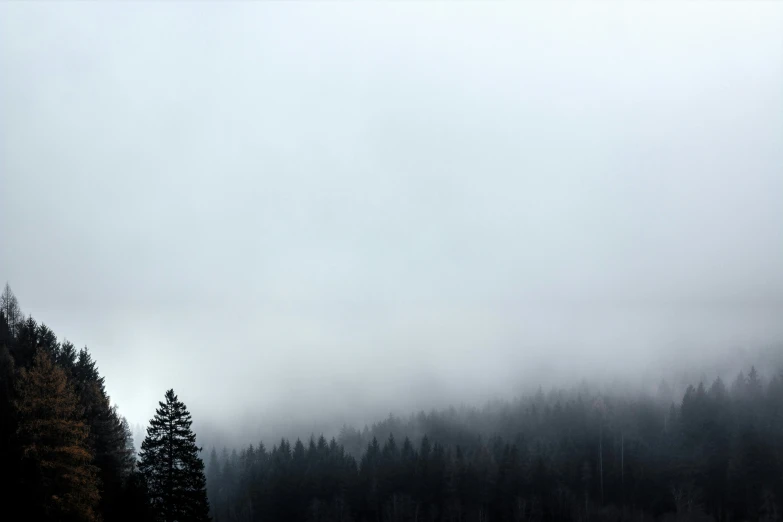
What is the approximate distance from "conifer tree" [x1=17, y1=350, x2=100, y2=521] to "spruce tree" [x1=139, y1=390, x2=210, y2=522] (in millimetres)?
7812

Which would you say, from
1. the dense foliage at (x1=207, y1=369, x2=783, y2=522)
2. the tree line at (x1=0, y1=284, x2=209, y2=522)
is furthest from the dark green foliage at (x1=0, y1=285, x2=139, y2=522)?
the dense foliage at (x1=207, y1=369, x2=783, y2=522)

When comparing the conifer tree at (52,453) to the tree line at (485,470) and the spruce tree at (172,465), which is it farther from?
the spruce tree at (172,465)

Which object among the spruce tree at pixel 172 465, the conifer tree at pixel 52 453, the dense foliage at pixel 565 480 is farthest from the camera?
the dense foliage at pixel 565 480

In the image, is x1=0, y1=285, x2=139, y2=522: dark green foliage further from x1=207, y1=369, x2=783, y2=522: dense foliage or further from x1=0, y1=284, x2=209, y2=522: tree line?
x1=207, y1=369, x2=783, y2=522: dense foliage

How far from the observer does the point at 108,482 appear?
47.2 meters

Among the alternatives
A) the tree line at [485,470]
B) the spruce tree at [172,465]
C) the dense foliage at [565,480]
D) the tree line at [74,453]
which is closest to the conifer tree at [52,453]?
the tree line at [74,453]

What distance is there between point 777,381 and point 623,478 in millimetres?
65703

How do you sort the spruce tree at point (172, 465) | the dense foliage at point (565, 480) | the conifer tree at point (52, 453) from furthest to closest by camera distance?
the dense foliage at point (565, 480) → the spruce tree at point (172, 465) → the conifer tree at point (52, 453)

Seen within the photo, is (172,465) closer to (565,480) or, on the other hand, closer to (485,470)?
(485,470)

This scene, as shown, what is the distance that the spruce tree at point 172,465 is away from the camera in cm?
4672

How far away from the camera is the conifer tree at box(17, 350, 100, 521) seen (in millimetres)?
37156

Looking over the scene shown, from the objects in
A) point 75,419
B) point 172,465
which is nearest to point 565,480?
point 172,465

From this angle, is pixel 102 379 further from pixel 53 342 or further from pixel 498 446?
pixel 498 446

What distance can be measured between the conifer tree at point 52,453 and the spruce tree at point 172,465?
781 centimetres
